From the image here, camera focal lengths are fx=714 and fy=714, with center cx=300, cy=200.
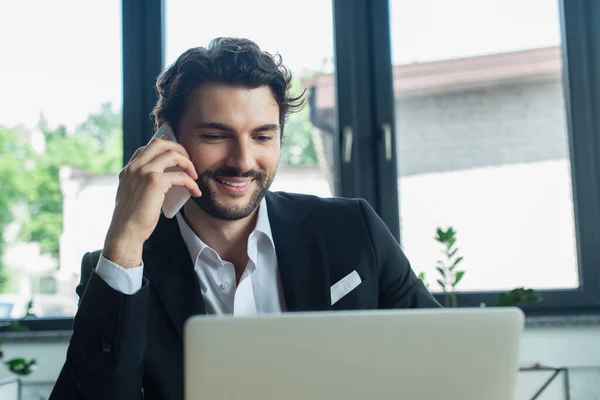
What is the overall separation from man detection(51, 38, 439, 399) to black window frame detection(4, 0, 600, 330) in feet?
2.94

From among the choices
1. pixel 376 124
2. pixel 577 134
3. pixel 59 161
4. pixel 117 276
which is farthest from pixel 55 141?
pixel 577 134

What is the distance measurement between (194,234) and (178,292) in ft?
0.52

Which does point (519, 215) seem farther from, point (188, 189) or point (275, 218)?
point (188, 189)

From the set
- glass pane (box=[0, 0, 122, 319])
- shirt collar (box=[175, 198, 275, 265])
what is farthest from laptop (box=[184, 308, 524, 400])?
glass pane (box=[0, 0, 122, 319])

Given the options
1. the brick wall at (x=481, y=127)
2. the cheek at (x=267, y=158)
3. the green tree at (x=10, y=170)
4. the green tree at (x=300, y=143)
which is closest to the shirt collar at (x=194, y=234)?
the cheek at (x=267, y=158)

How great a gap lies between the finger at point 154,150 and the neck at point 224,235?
0.19 meters

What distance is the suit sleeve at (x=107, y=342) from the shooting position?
4.20 feet

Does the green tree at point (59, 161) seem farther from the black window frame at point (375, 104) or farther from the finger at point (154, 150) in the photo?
the finger at point (154, 150)

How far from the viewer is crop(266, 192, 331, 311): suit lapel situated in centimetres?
156

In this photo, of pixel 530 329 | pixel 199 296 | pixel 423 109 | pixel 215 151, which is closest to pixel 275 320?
pixel 199 296

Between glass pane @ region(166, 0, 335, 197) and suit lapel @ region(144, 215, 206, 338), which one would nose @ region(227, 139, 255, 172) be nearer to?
suit lapel @ region(144, 215, 206, 338)

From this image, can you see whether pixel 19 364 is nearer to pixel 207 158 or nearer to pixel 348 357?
pixel 207 158

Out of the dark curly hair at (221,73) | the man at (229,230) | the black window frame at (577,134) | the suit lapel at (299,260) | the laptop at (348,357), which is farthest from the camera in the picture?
the black window frame at (577,134)

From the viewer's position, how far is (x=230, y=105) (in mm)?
1619
